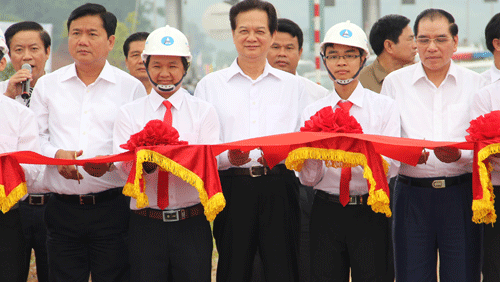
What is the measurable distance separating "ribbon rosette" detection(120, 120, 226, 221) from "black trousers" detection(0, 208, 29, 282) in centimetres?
99

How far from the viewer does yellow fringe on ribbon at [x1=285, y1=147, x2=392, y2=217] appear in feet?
11.5

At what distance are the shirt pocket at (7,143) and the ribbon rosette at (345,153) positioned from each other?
201 cm

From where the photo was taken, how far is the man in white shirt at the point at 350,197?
386 centimetres

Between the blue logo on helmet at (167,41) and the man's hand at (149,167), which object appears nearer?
the man's hand at (149,167)

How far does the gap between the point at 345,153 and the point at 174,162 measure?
1.14m

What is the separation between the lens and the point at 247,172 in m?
4.18

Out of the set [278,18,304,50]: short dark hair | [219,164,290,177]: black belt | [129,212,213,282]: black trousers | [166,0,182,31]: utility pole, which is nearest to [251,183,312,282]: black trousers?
[219,164,290,177]: black belt

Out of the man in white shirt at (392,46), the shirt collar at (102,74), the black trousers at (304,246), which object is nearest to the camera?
the shirt collar at (102,74)

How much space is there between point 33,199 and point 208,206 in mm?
1882

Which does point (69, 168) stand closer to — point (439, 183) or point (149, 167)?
point (149, 167)

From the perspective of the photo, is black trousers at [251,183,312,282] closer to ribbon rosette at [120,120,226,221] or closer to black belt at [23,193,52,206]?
ribbon rosette at [120,120,226,221]

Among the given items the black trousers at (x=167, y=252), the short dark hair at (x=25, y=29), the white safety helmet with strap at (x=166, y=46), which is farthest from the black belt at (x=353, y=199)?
the short dark hair at (x=25, y=29)

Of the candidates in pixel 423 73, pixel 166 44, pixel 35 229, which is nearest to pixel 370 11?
pixel 423 73

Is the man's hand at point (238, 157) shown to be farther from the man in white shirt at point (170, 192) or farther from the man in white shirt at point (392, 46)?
the man in white shirt at point (392, 46)
